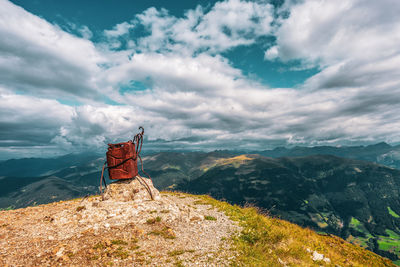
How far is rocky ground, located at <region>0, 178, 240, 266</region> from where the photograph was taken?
8.42 meters

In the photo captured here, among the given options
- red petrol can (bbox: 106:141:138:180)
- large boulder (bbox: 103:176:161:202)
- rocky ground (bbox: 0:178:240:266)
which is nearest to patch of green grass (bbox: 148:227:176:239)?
rocky ground (bbox: 0:178:240:266)

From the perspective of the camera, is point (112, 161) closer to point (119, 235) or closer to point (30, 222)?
point (30, 222)

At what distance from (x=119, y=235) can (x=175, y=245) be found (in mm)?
3474

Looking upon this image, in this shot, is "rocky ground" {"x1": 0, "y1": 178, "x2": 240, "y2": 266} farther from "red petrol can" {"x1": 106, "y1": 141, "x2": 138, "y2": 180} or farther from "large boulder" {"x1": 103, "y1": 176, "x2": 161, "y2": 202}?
"red petrol can" {"x1": 106, "y1": 141, "x2": 138, "y2": 180}

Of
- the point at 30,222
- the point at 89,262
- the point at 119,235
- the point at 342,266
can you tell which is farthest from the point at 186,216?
the point at 30,222

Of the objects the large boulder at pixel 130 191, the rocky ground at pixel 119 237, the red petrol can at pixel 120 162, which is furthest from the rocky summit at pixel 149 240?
the red petrol can at pixel 120 162

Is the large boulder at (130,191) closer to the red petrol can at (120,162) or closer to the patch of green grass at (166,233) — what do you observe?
the red petrol can at (120,162)

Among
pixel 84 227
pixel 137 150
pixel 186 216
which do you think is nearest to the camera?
pixel 84 227

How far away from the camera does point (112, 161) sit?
16969 millimetres

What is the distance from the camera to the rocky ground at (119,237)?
842cm

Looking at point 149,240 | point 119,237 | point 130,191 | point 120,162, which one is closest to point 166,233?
point 149,240

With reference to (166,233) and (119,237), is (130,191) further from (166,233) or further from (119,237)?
(166,233)

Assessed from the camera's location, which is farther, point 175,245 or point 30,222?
point 30,222

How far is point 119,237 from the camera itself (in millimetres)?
10352
